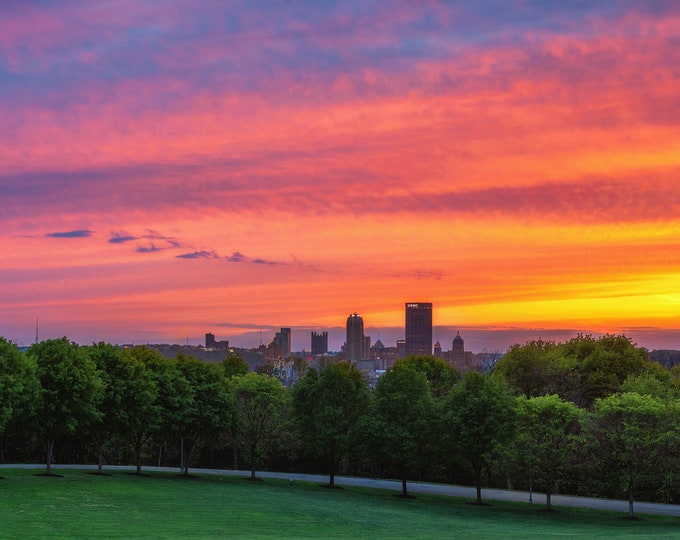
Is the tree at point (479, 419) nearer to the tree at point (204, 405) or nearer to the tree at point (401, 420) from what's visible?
the tree at point (401, 420)

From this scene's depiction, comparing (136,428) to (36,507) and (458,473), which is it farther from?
(458,473)

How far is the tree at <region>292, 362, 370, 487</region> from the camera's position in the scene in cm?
6800

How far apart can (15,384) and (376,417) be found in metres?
27.6

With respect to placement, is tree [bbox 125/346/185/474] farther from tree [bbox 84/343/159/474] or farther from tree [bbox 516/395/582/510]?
tree [bbox 516/395/582/510]

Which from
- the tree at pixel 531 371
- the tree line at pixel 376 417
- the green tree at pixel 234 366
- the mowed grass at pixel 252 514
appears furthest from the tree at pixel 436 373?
the mowed grass at pixel 252 514

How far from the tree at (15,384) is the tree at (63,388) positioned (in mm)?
1414

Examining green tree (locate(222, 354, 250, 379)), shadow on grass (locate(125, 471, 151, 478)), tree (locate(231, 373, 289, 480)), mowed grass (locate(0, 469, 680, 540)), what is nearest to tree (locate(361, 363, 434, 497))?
mowed grass (locate(0, 469, 680, 540))

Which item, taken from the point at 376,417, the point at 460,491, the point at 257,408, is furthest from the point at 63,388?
the point at 460,491

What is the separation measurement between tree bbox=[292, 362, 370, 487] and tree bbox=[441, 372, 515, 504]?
9105 mm

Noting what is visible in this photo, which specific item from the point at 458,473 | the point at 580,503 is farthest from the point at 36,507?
the point at 458,473

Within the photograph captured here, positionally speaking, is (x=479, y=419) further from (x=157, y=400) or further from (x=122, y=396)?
(x=122, y=396)

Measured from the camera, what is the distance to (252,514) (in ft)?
153

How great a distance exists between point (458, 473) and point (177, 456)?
95.8 feet

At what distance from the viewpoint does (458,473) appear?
76.1 m
